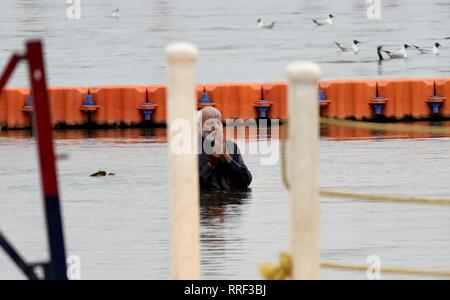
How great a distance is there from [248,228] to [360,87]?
13.2 metres

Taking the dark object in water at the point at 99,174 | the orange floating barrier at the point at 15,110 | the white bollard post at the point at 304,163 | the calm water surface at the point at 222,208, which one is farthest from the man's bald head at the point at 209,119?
the orange floating barrier at the point at 15,110

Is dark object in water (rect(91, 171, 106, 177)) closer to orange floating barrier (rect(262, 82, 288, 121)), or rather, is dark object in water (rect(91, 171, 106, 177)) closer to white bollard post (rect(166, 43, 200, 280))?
orange floating barrier (rect(262, 82, 288, 121))

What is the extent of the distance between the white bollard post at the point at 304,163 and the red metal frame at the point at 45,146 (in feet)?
4.01

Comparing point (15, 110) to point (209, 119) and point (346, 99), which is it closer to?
point (346, 99)

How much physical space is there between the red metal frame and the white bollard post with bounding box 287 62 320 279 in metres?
1.22

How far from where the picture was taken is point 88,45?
76.6 m

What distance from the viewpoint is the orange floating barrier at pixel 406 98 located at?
2858cm

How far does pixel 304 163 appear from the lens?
22.9 feet

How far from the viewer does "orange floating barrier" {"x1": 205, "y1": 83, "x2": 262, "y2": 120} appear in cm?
2841

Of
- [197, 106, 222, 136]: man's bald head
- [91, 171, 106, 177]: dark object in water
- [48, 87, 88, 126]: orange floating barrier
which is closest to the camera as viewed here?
[197, 106, 222, 136]: man's bald head

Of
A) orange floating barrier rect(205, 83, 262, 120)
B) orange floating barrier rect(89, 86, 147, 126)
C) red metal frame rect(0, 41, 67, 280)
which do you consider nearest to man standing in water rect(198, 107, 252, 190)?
red metal frame rect(0, 41, 67, 280)

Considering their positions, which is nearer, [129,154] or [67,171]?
[67,171]
